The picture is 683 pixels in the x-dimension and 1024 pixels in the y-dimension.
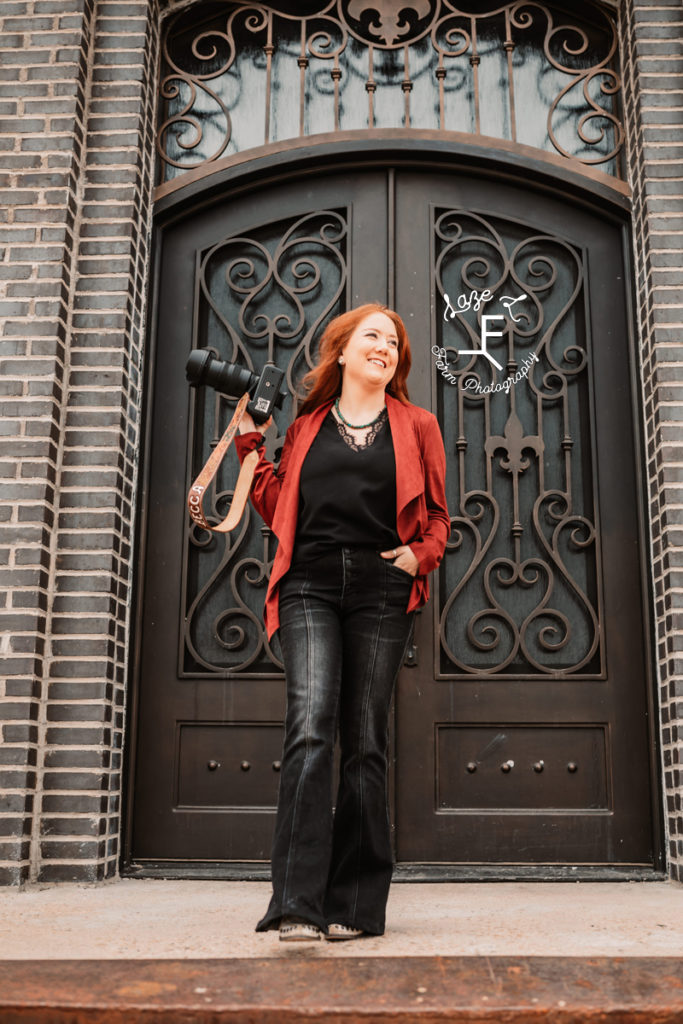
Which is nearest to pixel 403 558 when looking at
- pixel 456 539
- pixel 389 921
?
pixel 389 921

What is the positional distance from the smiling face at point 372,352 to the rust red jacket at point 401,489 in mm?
118

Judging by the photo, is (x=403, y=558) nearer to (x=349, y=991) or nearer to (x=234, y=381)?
(x=234, y=381)

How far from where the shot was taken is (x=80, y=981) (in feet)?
7.29

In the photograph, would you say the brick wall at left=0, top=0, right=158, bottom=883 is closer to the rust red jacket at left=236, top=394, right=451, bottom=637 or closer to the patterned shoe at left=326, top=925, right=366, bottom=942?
the rust red jacket at left=236, top=394, right=451, bottom=637

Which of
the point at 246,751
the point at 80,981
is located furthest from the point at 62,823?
the point at 80,981

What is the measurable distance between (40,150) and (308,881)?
139 inches

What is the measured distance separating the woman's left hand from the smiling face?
53cm

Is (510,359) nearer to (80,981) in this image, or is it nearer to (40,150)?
(40,150)

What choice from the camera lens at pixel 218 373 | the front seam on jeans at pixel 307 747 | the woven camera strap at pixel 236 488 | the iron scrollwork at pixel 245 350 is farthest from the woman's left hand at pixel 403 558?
→ the iron scrollwork at pixel 245 350

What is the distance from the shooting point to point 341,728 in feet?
9.83

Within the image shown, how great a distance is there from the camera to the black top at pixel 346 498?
3008 mm

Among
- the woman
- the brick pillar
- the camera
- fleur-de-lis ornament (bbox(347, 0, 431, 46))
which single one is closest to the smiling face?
the woman

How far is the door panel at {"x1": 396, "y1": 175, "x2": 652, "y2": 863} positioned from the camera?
443 centimetres

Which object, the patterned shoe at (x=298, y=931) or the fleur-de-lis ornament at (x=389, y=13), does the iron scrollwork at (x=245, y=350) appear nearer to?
the fleur-de-lis ornament at (x=389, y=13)
